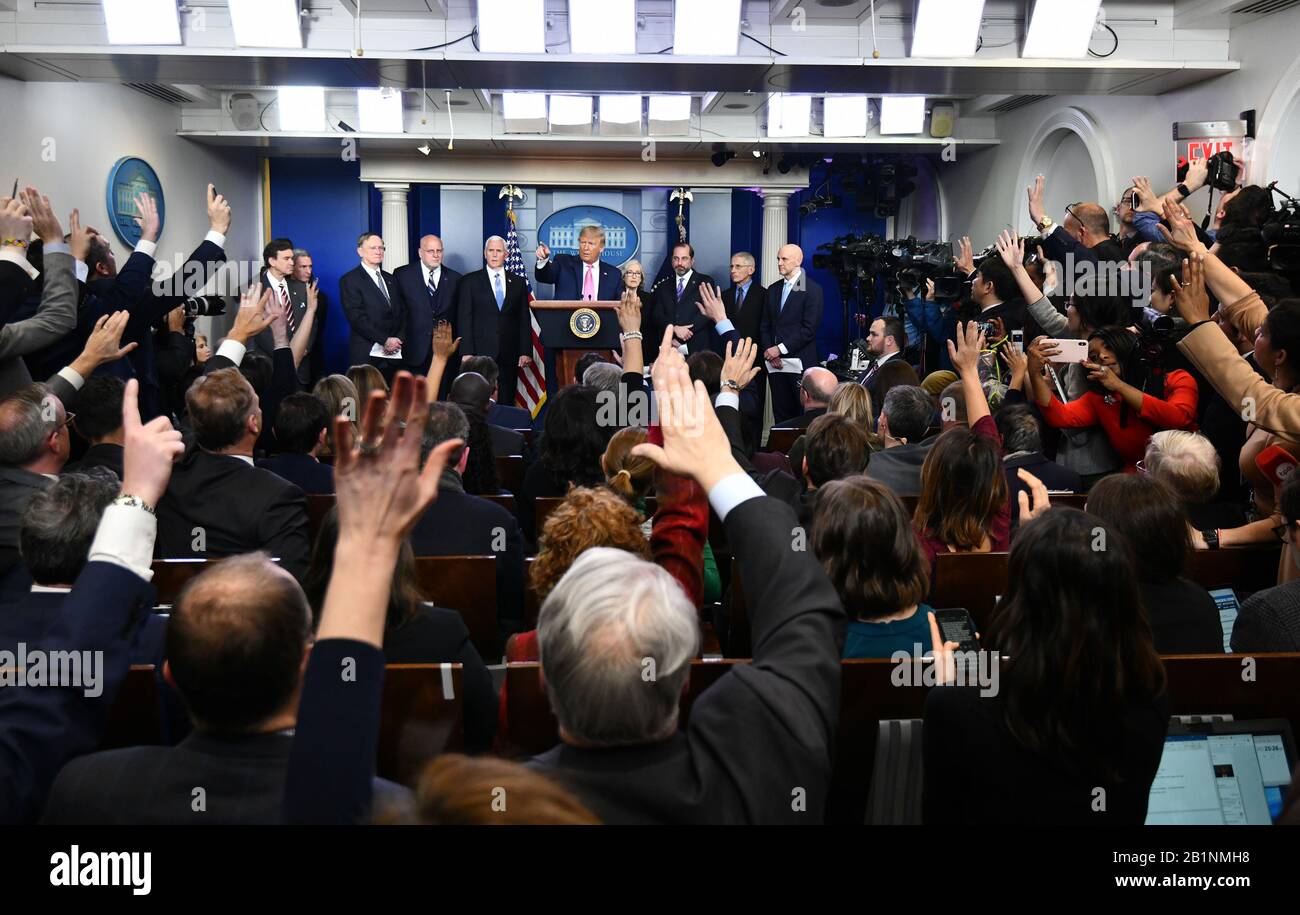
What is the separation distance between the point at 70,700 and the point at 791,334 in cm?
653

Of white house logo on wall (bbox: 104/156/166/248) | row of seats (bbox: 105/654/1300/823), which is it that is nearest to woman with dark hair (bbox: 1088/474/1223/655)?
row of seats (bbox: 105/654/1300/823)

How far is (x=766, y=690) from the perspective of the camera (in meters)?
1.25

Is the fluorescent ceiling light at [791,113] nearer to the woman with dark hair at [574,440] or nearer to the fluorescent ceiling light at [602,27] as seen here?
the fluorescent ceiling light at [602,27]

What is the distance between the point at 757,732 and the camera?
123cm

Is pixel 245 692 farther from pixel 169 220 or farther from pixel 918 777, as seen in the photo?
pixel 169 220

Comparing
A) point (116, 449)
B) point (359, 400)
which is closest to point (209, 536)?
point (116, 449)

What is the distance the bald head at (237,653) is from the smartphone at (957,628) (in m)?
1.28

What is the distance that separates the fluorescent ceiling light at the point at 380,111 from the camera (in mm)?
8547

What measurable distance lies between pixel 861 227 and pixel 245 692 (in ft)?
34.6

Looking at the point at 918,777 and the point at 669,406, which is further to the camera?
the point at 918,777

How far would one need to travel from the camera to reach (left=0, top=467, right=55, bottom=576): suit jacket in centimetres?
239

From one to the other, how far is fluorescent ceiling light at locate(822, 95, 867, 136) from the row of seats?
7064 millimetres

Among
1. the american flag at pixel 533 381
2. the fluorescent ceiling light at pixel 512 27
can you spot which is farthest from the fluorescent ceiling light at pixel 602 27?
the american flag at pixel 533 381
